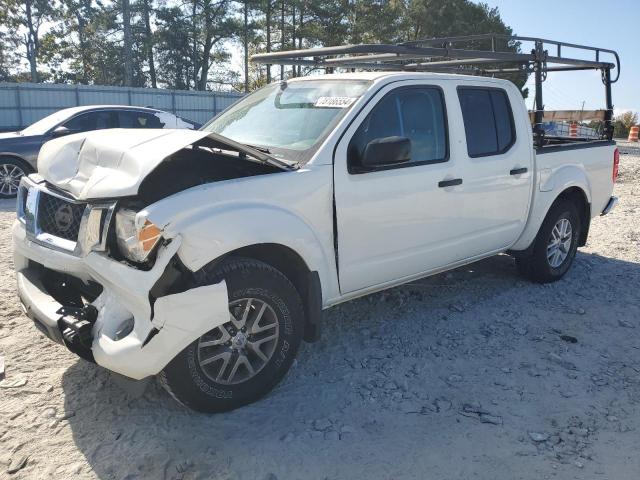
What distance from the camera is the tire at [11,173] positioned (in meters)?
9.80

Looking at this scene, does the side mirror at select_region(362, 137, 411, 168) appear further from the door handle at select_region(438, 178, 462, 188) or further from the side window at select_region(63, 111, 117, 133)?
the side window at select_region(63, 111, 117, 133)

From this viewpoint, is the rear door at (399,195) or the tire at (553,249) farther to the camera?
the tire at (553,249)

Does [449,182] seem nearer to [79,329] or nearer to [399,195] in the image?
[399,195]

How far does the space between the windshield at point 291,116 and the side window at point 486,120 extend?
106cm

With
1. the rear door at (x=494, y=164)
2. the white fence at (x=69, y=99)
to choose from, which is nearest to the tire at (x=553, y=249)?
the rear door at (x=494, y=164)

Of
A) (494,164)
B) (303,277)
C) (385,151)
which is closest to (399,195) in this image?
(385,151)

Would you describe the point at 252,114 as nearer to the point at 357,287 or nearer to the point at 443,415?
the point at 357,287

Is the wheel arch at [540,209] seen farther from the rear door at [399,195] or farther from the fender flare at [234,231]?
the fender flare at [234,231]

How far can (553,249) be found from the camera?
224 inches

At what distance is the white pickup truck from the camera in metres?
2.91

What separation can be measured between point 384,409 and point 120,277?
5.46 ft

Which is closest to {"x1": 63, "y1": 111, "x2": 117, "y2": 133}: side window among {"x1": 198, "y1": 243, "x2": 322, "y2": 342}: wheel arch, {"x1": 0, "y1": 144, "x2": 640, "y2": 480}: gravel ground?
{"x1": 0, "y1": 144, "x2": 640, "y2": 480}: gravel ground

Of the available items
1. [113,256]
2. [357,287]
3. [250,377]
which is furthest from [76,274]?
[357,287]

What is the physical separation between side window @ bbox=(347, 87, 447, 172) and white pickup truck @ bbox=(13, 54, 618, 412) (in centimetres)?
1
